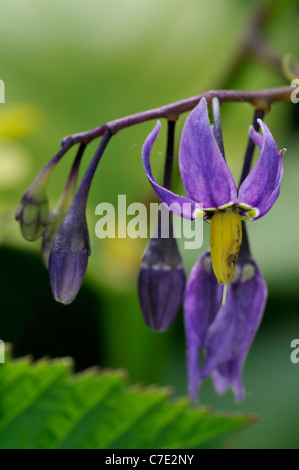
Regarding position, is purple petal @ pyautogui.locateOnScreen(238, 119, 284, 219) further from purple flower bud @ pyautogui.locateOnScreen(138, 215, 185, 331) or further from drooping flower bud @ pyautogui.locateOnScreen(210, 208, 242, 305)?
purple flower bud @ pyautogui.locateOnScreen(138, 215, 185, 331)

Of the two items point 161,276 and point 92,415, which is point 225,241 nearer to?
point 161,276

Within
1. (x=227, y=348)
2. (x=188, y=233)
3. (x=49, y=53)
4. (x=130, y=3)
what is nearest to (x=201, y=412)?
(x=227, y=348)

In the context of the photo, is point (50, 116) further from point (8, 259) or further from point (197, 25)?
point (197, 25)

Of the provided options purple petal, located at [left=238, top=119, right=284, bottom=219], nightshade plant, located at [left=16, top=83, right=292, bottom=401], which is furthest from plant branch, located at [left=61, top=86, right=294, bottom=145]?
purple petal, located at [left=238, top=119, right=284, bottom=219]

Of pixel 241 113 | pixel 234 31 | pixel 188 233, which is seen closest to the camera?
pixel 188 233

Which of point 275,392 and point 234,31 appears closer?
point 275,392
